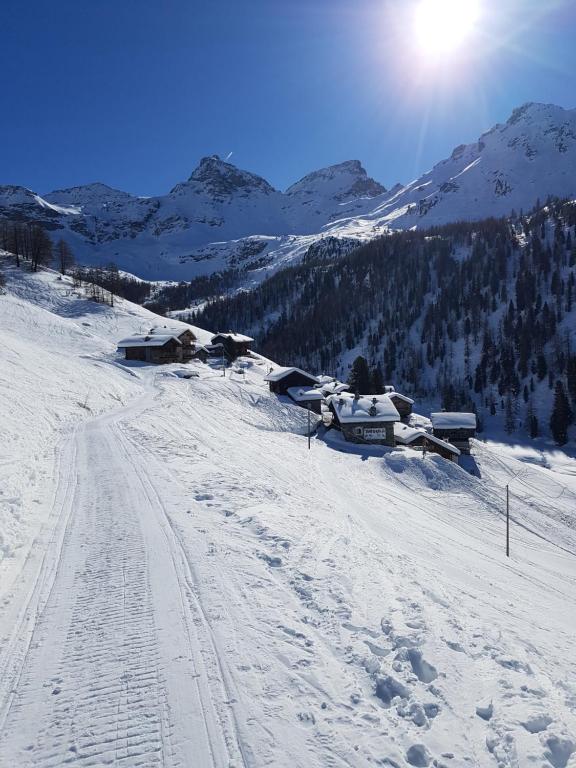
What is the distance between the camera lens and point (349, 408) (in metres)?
52.7

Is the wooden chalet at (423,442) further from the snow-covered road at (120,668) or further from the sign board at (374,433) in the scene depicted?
the snow-covered road at (120,668)

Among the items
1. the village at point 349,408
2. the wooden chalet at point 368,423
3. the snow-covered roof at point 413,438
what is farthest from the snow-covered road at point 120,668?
the snow-covered roof at point 413,438

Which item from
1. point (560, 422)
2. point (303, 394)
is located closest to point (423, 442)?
point (303, 394)

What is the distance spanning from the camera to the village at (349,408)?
51750 millimetres

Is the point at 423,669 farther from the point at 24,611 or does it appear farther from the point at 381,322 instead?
the point at 381,322

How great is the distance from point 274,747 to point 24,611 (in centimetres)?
565

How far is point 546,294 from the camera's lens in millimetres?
171625

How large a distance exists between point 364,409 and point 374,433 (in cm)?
309

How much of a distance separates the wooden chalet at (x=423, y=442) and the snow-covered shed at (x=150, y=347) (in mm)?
37927

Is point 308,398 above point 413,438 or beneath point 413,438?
above

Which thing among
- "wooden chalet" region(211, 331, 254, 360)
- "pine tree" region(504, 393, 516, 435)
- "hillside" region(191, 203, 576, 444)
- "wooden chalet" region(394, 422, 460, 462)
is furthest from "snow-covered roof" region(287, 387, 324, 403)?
"pine tree" region(504, 393, 516, 435)

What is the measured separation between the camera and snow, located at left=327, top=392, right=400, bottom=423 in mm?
51094

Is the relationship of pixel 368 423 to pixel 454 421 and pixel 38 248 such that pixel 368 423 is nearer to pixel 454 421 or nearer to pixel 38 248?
pixel 454 421

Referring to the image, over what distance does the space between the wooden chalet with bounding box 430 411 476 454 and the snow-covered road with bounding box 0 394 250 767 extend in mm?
55604
